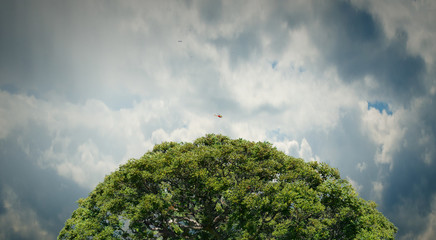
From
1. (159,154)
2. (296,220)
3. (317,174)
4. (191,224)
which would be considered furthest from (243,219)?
(159,154)

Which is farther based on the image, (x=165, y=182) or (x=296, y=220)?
(x=165, y=182)

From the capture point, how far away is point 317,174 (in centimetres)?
2392

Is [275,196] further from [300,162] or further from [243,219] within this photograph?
[300,162]

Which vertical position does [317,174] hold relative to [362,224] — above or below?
above

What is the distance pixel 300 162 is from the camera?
25.5 metres

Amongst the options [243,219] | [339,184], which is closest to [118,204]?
[243,219]

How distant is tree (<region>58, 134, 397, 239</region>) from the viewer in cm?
2088

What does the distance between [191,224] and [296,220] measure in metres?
10.9

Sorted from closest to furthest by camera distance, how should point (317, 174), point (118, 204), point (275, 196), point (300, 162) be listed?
point (275, 196) → point (118, 204) → point (317, 174) → point (300, 162)

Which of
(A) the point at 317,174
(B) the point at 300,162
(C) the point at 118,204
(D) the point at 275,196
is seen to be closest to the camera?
(D) the point at 275,196

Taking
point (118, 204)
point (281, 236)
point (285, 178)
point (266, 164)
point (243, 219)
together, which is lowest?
point (281, 236)

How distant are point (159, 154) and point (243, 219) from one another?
10.4 meters

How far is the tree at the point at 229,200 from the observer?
68.5 ft

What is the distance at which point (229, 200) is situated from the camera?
68.7 ft
